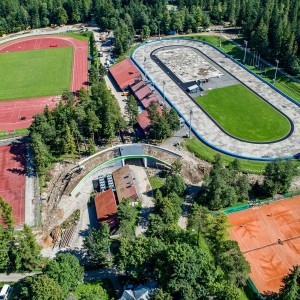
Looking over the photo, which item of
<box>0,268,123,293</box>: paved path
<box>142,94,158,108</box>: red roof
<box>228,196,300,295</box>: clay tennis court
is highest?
<box>142,94,158,108</box>: red roof

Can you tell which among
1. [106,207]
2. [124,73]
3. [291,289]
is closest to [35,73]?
[124,73]

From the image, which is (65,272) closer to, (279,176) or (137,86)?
(279,176)

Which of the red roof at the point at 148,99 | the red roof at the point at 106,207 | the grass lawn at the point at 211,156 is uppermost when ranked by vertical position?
the red roof at the point at 148,99

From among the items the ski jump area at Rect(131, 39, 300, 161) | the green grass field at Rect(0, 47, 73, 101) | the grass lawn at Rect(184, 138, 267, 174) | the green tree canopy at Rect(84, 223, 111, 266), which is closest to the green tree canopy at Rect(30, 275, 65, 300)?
the green tree canopy at Rect(84, 223, 111, 266)

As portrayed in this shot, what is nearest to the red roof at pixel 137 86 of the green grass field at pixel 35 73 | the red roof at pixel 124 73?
the red roof at pixel 124 73

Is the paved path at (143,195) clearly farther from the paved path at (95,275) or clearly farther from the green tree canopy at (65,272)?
the green tree canopy at (65,272)

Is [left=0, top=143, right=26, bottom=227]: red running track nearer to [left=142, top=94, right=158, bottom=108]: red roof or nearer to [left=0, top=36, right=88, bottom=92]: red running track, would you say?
[left=142, top=94, right=158, bottom=108]: red roof
